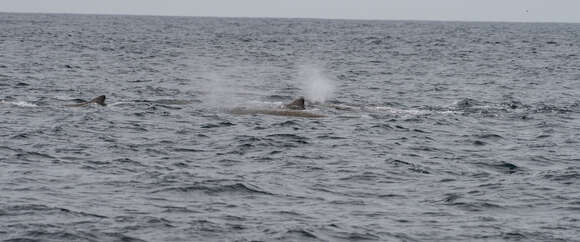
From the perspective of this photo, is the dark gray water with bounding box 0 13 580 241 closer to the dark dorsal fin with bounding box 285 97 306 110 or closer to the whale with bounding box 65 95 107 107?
the whale with bounding box 65 95 107 107

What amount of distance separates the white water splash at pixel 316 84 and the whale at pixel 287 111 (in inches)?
201

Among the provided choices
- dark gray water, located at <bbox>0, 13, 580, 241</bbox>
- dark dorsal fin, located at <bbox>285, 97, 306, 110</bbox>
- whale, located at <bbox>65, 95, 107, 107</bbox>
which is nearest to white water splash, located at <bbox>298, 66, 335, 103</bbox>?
dark gray water, located at <bbox>0, 13, 580, 241</bbox>

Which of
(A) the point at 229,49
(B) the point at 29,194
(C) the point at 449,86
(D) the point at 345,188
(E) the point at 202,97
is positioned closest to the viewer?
(B) the point at 29,194

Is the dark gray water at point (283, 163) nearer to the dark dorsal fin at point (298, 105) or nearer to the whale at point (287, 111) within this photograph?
the whale at point (287, 111)

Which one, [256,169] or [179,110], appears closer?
[256,169]

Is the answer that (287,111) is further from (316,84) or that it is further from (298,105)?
(316,84)

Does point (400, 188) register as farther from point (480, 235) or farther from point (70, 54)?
point (70, 54)

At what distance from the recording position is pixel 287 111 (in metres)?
41.4

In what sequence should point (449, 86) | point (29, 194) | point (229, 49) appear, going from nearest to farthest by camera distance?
point (29, 194), point (449, 86), point (229, 49)

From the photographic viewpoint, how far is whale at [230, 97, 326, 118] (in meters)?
40.9

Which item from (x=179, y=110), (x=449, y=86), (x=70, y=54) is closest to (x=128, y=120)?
(x=179, y=110)

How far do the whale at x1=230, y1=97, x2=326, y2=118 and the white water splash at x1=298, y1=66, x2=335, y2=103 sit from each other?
16.8 ft

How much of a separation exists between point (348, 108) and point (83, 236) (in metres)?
25.5

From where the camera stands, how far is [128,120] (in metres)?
38.6
